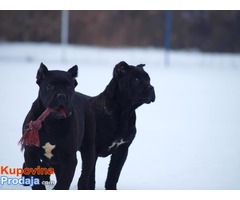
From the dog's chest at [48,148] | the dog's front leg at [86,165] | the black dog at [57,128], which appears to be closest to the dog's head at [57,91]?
the black dog at [57,128]

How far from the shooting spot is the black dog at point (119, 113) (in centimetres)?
648

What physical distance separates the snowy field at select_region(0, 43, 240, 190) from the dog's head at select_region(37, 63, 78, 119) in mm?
1241

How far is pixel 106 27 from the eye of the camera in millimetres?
33250

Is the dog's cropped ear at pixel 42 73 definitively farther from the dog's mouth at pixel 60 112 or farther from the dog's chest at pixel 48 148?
the dog's chest at pixel 48 148

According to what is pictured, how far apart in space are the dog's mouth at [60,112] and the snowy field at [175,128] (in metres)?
1.20

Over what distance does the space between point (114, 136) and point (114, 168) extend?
1.34 feet

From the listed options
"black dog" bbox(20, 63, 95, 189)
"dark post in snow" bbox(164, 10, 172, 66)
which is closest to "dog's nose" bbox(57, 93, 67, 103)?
"black dog" bbox(20, 63, 95, 189)

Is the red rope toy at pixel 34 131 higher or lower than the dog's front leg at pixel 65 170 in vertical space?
higher

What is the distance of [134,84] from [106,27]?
2708 cm

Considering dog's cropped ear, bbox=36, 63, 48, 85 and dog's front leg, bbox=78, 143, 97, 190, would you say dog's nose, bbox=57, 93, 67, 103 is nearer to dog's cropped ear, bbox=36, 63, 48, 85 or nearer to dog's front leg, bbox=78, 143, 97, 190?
dog's cropped ear, bbox=36, 63, 48, 85

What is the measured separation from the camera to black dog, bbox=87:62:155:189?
6.48 m

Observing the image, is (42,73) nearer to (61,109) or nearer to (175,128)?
(61,109)

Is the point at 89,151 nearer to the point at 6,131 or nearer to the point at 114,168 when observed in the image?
the point at 114,168

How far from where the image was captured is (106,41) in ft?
111
